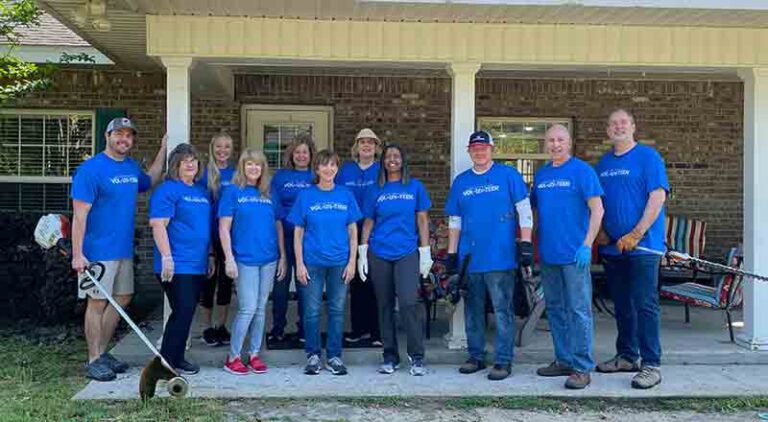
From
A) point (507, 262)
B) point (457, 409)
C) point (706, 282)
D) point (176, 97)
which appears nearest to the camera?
point (457, 409)

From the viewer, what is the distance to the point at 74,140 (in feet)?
28.8

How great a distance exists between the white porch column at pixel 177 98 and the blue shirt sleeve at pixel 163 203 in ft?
2.41

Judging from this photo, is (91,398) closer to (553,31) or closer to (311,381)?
(311,381)

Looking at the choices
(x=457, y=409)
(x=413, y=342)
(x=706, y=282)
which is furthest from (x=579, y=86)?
(x=457, y=409)

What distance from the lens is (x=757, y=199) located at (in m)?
6.04

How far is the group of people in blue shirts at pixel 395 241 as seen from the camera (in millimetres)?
5009

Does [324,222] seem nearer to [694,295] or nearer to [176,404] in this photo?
[176,404]

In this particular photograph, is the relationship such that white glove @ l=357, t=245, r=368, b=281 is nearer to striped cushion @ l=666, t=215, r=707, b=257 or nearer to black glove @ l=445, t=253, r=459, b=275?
black glove @ l=445, t=253, r=459, b=275

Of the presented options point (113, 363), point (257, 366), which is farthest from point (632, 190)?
point (113, 363)

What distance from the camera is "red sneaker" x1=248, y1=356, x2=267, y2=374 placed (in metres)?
5.38

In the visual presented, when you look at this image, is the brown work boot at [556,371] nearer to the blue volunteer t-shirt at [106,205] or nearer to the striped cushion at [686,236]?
the blue volunteer t-shirt at [106,205]

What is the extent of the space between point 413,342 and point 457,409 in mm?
762

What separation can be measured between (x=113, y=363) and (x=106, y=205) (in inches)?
46.1

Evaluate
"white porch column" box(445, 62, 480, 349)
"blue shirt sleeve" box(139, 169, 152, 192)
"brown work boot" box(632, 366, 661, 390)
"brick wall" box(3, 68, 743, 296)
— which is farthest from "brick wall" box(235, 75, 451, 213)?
"brown work boot" box(632, 366, 661, 390)
